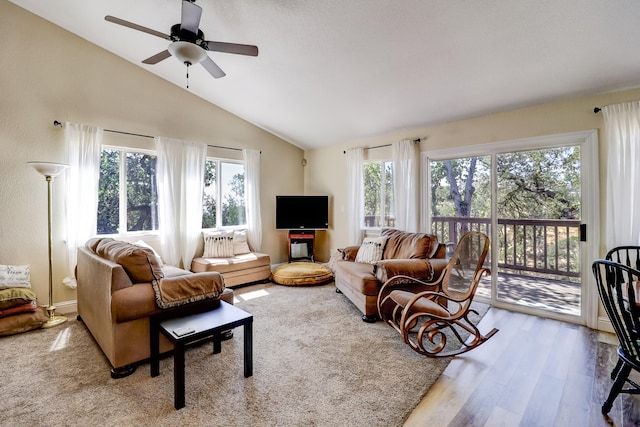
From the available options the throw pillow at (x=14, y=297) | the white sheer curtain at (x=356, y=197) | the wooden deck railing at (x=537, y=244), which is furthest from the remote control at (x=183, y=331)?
the wooden deck railing at (x=537, y=244)

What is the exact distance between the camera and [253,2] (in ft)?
8.74

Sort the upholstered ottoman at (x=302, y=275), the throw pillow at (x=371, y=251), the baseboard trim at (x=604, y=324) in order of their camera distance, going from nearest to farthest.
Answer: the baseboard trim at (x=604, y=324) → the throw pillow at (x=371, y=251) → the upholstered ottoman at (x=302, y=275)

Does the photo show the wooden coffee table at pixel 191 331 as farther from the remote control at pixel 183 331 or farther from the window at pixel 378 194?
the window at pixel 378 194

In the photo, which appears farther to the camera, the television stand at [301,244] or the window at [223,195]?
the television stand at [301,244]

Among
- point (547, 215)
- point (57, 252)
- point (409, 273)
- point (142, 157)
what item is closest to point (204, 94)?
point (142, 157)

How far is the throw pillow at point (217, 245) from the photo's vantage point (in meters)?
4.63

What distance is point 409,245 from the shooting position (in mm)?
3637

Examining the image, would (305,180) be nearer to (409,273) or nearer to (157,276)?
(409,273)

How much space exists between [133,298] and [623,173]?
4.52 m

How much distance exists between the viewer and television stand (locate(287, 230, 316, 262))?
5562 millimetres

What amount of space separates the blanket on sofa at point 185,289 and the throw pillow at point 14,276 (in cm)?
211

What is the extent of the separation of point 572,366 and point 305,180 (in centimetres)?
498

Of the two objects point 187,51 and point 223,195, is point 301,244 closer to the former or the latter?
point 223,195

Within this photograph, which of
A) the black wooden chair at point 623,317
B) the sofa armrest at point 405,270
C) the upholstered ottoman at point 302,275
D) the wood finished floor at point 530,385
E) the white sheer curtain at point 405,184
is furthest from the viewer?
the upholstered ottoman at point 302,275
